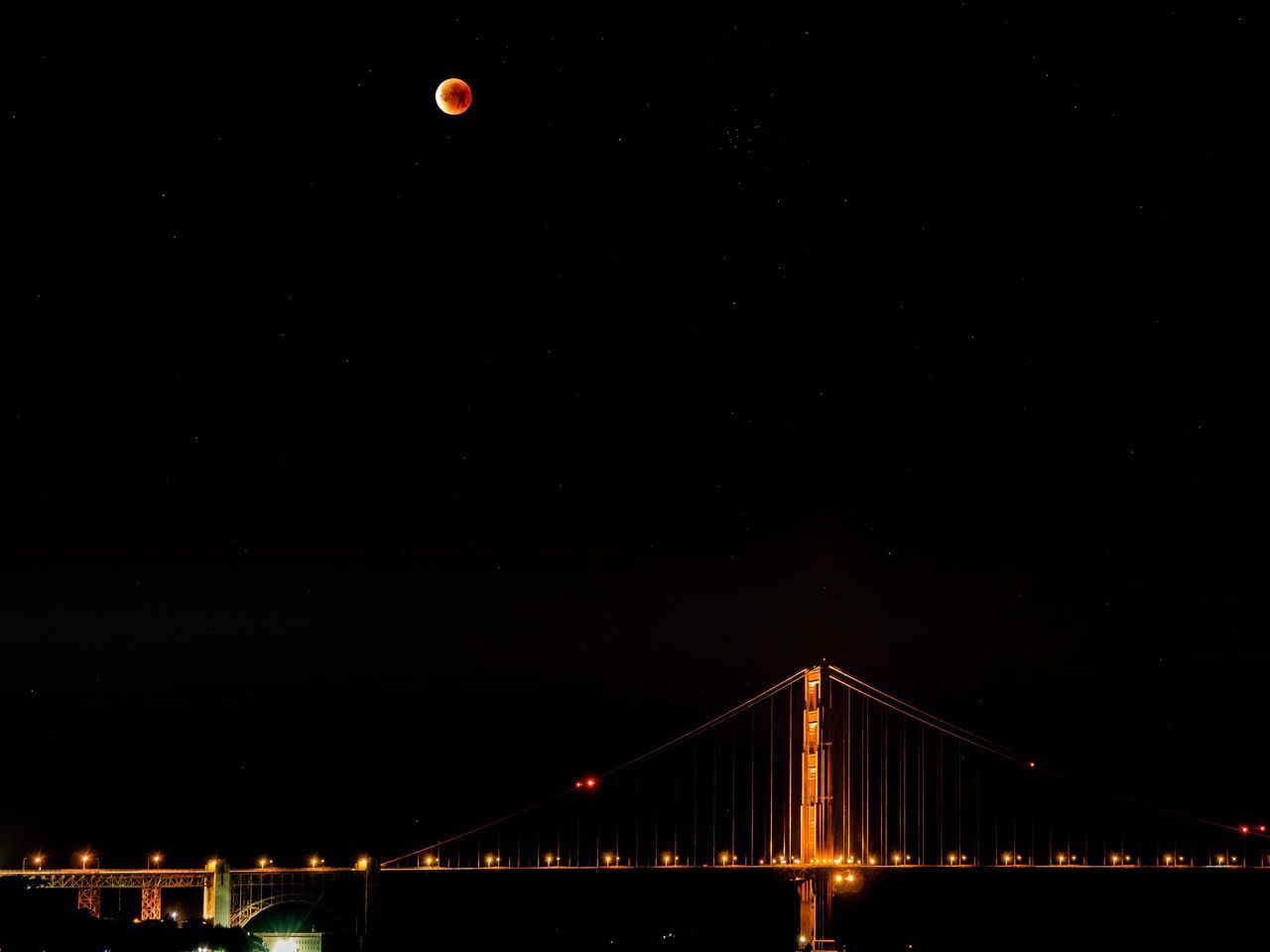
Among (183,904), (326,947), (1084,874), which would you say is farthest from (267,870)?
(1084,874)

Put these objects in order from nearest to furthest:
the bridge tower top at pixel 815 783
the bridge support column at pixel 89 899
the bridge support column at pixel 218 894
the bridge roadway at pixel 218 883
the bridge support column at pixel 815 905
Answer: the bridge roadway at pixel 218 883 → the bridge support column at pixel 218 894 → the bridge support column at pixel 815 905 → the bridge support column at pixel 89 899 → the bridge tower top at pixel 815 783

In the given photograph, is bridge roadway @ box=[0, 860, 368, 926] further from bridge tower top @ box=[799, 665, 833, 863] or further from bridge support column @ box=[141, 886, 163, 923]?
bridge tower top @ box=[799, 665, 833, 863]

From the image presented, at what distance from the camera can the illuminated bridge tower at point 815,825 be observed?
64125 mm

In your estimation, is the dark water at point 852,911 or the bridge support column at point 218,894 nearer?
the bridge support column at point 218,894

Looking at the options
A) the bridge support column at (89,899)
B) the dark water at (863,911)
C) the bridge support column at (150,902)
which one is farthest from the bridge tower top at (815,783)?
the bridge support column at (89,899)

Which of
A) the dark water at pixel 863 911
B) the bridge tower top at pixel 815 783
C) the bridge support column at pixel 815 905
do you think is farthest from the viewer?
the dark water at pixel 863 911

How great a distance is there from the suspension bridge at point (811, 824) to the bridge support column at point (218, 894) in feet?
0.22

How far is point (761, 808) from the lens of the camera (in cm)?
8381

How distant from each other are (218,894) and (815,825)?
21.2 m

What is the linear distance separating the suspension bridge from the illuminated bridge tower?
0.07 m

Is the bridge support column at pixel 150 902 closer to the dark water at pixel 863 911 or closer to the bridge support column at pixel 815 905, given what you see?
the dark water at pixel 863 911

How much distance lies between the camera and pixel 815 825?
216 ft

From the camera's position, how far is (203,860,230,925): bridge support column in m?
61.9

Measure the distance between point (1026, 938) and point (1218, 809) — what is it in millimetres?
18388
